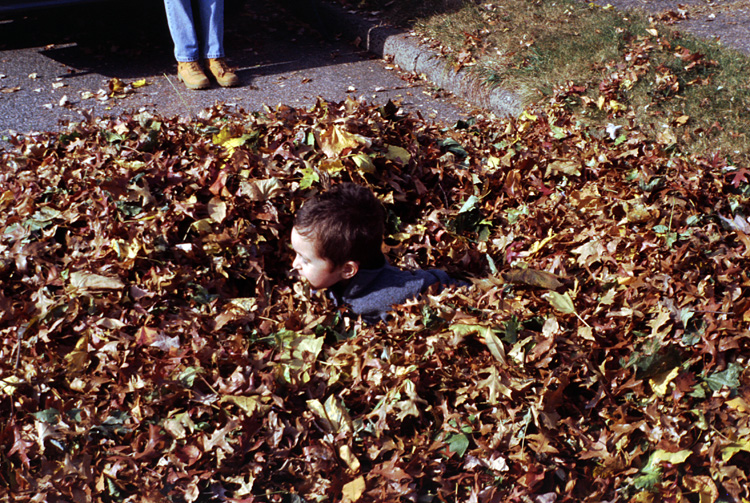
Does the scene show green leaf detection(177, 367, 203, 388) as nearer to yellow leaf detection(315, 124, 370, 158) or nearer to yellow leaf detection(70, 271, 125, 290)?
yellow leaf detection(70, 271, 125, 290)

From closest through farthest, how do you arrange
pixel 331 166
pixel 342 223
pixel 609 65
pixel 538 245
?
pixel 342 223 < pixel 538 245 < pixel 331 166 < pixel 609 65

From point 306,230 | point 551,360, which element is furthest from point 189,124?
point 551,360

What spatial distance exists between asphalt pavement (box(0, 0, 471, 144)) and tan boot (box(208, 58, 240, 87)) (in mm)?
55

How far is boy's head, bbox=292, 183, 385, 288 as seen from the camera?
2.38 m

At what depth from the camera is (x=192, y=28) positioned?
4.94 meters

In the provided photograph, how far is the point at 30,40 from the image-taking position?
5.67 metres

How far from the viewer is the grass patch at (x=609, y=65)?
383cm

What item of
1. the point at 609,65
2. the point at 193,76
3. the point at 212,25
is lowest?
the point at 193,76

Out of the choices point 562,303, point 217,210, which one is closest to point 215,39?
point 217,210

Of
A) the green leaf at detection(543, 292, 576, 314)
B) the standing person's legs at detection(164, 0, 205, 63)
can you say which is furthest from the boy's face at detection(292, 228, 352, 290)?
the standing person's legs at detection(164, 0, 205, 63)

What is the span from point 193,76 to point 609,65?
2863 millimetres

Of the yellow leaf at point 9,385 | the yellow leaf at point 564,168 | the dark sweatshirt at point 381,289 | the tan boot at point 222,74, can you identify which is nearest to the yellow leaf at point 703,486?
the dark sweatshirt at point 381,289

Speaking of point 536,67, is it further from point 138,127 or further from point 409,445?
point 409,445

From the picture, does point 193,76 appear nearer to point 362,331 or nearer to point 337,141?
point 337,141
